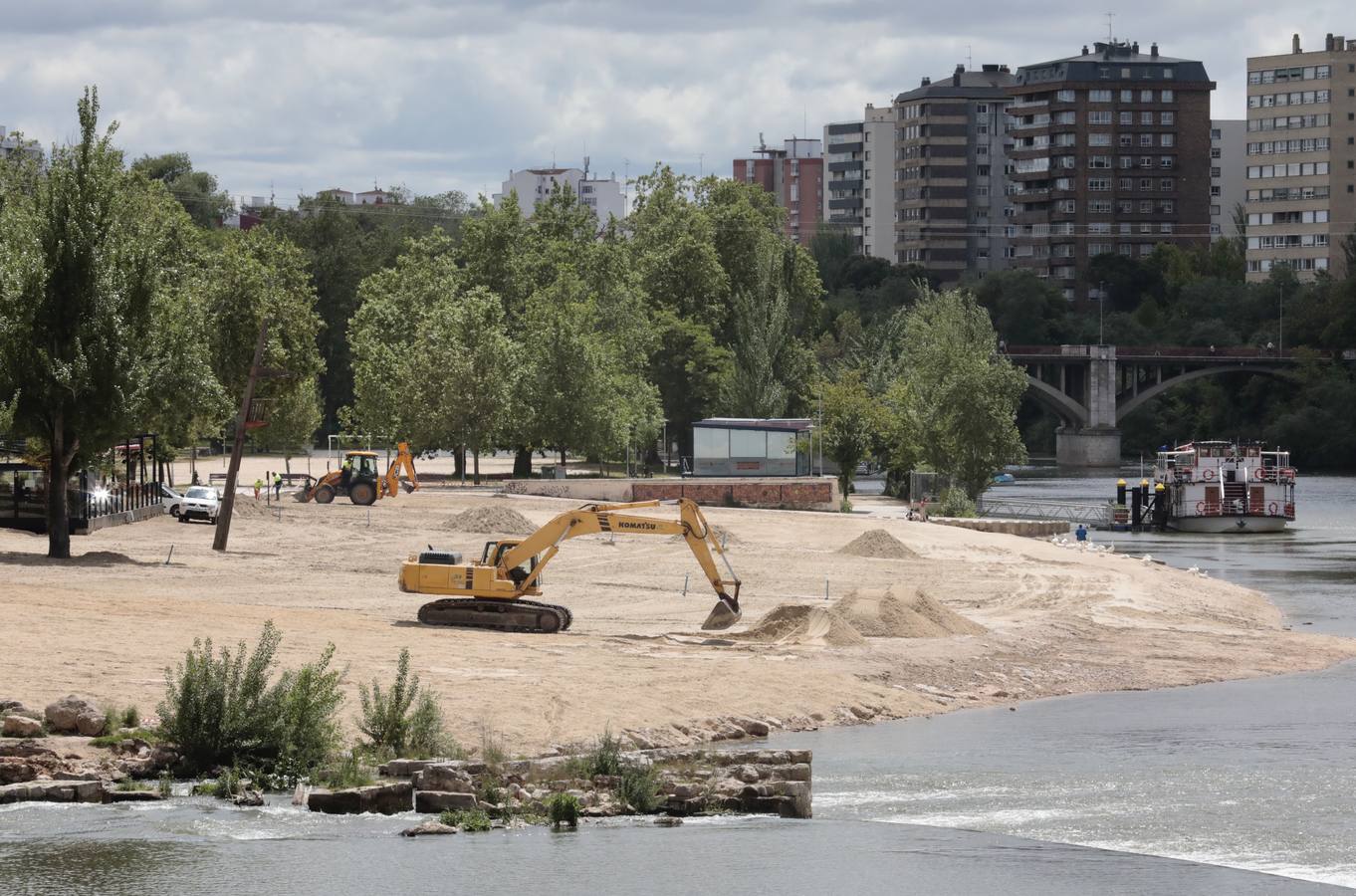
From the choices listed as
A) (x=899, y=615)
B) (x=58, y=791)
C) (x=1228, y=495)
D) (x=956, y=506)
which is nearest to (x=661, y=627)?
(x=899, y=615)

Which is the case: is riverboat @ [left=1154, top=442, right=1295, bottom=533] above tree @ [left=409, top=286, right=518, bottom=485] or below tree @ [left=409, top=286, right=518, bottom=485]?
below

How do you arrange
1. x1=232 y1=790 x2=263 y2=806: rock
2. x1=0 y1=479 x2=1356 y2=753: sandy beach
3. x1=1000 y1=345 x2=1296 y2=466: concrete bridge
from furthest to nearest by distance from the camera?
x1=1000 y1=345 x2=1296 y2=466: concrete bridge
x1=0 y1=479 x2=1356 y2=753: sandy beach
x1=232 y1=790 x2=263 y2=806: rock

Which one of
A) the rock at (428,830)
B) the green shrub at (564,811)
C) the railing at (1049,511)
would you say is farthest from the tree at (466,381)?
the rock at (428,830)

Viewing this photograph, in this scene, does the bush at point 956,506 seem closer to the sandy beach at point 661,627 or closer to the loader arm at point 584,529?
the sandy beach at point 661,627

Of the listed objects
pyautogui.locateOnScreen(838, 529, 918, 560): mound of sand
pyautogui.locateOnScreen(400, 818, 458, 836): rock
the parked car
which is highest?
the parked car

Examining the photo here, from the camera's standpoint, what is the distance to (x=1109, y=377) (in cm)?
16012

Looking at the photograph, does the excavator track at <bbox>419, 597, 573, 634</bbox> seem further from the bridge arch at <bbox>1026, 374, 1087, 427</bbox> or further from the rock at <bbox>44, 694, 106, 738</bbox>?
the bridge arch at <bbox>1026, 374, 1087, 427</bbox>

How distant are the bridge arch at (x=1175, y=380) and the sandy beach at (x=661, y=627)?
98.5 metres

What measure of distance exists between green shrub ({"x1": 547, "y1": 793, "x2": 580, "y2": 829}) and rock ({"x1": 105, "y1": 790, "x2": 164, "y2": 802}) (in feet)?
16.3

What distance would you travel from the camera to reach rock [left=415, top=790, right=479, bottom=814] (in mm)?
23922

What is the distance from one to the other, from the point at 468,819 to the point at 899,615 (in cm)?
1889

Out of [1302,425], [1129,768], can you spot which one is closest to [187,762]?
[1129,768]

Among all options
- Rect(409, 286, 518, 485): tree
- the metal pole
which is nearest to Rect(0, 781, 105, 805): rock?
the metal pole

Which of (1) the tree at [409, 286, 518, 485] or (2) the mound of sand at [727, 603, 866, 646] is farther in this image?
(1) the tree at [409, 286, 518, 485]
